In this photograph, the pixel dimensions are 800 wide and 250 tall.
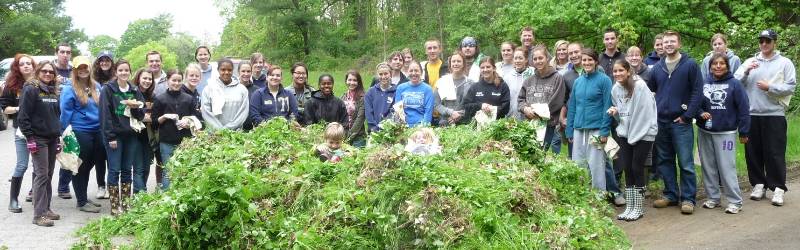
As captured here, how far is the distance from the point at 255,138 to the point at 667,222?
4152mm

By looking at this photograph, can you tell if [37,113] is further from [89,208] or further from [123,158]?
[89,208]

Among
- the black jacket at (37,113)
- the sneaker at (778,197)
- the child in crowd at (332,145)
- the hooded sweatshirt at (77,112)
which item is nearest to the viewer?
the child in crowd at (332,145)

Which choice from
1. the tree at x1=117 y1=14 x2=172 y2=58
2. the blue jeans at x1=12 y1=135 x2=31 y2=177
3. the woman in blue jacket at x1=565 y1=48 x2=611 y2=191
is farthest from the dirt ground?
the tree at x1=117 y1=14 x2=172 y2=58

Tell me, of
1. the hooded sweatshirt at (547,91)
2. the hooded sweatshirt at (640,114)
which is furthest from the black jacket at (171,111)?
the hooded sweatshirt at (640,114)

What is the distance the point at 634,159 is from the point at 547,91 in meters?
1.40

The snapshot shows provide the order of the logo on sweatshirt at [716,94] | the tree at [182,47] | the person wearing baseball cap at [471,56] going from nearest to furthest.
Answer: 1. the logo on sweatshirt at [716,94]
2. the person wearing baseball cap at [471,56]
3. the tree at [182,47]

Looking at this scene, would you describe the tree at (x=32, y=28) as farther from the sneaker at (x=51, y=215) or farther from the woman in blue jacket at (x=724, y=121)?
the woman in blue jacket at (x=724, y=121)

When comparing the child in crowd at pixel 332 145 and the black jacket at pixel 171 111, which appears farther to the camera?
the black jacket at pixel 171 111

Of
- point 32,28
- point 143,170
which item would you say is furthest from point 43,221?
point 32,28

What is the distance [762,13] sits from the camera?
18.4 meters

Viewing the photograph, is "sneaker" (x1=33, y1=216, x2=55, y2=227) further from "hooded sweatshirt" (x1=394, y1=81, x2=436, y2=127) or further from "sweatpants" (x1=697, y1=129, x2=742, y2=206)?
"sweatpants" (x1=697, y1=129, x2=742, y2=206)

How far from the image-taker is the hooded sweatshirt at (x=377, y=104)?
9.36m

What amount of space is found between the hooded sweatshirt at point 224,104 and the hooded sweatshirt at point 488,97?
2.65 meters

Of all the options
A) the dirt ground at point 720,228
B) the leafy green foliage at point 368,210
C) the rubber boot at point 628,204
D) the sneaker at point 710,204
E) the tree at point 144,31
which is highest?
the tree at point 144,31
